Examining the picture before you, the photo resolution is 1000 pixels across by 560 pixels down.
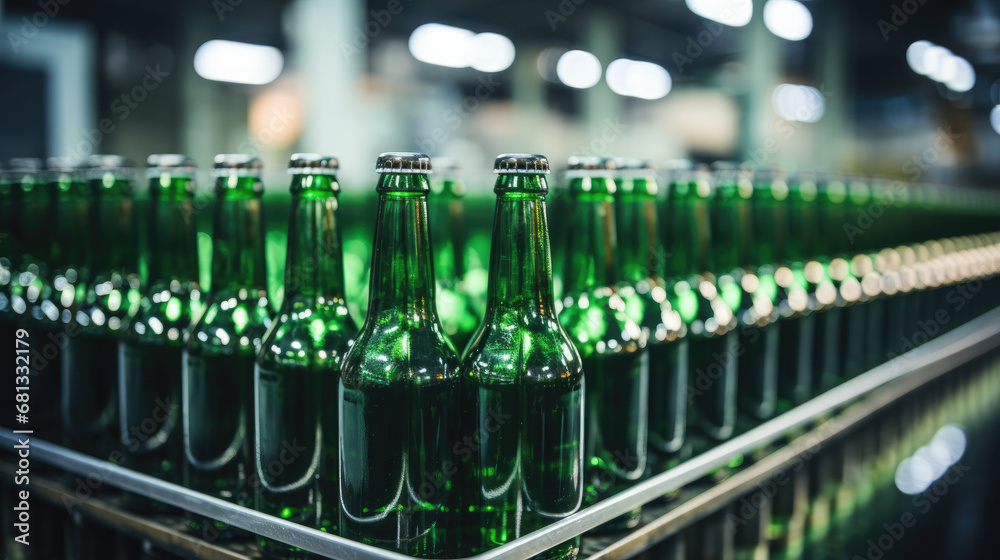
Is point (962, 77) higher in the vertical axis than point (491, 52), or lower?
lower

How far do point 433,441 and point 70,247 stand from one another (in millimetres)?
634

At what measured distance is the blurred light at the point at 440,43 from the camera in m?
6.69

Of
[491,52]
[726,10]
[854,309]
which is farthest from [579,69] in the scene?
[854,309]

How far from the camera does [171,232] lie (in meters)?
0.78

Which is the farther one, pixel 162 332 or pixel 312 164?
pixel 162 332

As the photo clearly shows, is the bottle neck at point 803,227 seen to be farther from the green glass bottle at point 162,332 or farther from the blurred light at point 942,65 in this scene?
the blurred light at point 942,65

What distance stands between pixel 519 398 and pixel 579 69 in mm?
7236

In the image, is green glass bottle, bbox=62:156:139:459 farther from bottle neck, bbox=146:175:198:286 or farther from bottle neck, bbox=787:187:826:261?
bottle neck, bbox=787:187:826:261

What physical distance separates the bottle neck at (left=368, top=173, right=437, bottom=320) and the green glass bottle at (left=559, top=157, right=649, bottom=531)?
0.21 meters

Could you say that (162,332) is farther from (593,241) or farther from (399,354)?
(593,241)

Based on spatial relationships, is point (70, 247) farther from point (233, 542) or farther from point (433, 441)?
point (433, 441)

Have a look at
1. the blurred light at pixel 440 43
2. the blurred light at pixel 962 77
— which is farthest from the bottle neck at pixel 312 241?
the blurred light at pixel 440 43

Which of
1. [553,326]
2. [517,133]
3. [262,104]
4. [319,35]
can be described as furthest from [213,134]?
[553,326]

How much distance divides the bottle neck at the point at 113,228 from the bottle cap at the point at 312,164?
0.34 metres
